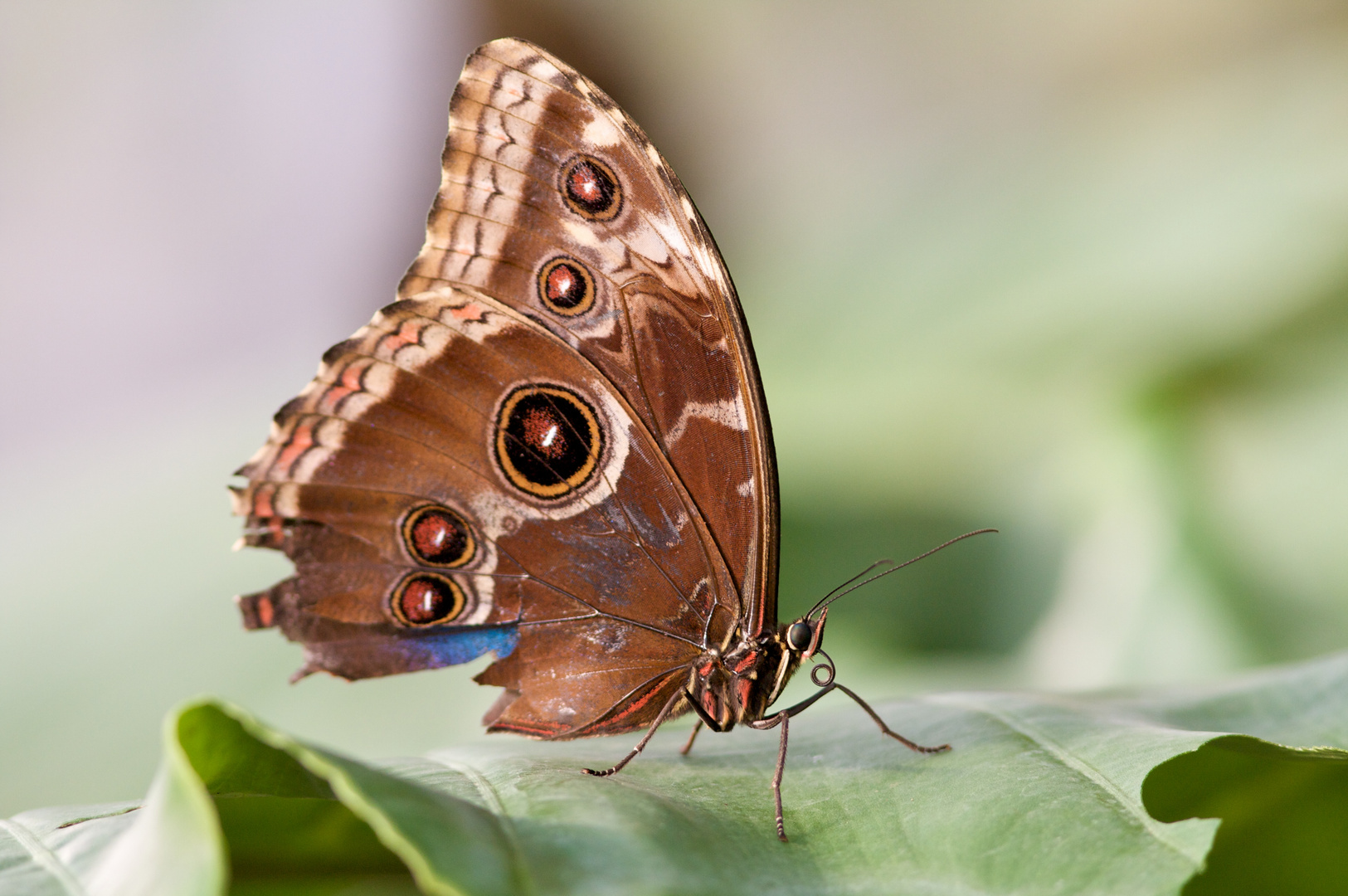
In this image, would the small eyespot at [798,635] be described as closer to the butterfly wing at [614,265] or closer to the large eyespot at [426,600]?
the butterfly wing at [614,265]

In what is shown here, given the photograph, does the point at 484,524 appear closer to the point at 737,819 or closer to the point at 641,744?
the point at 641,744

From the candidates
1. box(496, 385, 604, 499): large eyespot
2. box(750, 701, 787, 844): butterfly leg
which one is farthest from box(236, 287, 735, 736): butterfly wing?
box(750, 701, 787, 844): butterfly leg

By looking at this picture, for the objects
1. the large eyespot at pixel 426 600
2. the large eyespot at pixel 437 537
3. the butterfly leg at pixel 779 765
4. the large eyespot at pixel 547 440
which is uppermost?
the large eyespot at pixel 547 440

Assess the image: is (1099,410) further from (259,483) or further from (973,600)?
(259,483)

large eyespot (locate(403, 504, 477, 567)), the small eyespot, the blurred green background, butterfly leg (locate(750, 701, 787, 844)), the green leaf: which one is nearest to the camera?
the green leaf

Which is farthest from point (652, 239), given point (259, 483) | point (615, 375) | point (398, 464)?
point (259, 483)

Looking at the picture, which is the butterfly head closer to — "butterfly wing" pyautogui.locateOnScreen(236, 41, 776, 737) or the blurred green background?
"butterfly wing" pyautogui.locateOnScreen(236, 41, 776, 737)

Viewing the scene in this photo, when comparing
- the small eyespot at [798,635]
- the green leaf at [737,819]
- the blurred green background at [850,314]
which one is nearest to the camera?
the green leaf at [737,819]

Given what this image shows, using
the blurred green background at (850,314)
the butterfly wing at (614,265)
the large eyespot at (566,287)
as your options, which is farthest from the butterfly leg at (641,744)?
the blurred green background at (850,314)
